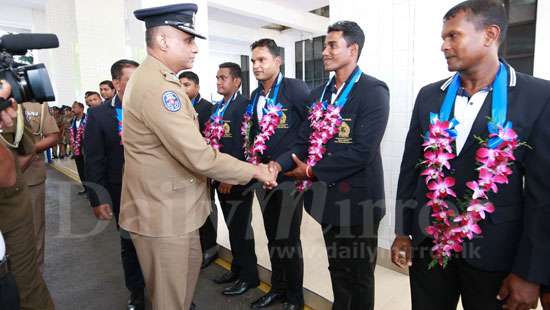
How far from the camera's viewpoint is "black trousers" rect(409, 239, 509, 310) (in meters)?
1.36

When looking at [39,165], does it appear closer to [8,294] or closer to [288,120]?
[8,294]

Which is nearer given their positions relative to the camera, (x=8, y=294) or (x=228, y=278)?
(x=8, y=294)

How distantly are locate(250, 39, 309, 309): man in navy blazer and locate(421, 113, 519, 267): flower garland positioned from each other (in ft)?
3.66

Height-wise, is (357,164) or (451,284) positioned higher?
(357,164)

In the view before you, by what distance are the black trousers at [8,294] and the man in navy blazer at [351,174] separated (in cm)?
138

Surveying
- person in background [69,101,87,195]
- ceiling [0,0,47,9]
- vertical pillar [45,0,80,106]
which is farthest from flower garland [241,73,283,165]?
ceiling [0,0,47,9]

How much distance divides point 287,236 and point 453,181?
1.34 metres

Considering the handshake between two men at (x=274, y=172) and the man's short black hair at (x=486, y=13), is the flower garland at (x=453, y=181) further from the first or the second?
the handshake between two men at (x=274, y=172)

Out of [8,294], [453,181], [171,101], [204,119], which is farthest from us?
[204,119]

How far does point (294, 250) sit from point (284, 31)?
14.3 metres

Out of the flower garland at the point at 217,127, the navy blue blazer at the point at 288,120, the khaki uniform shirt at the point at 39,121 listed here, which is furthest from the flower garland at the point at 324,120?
the khaki uniform shirt at the point at 39,121

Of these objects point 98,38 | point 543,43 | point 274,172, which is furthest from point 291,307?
point 98,38

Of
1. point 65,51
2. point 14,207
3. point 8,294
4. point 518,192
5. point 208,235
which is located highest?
point 65,51

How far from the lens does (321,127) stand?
2.04 meters
